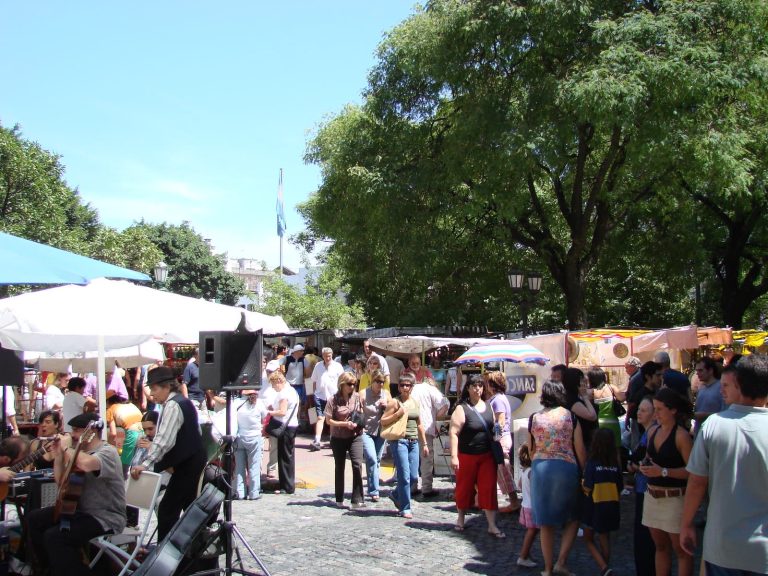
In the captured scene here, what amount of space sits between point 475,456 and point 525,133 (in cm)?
997

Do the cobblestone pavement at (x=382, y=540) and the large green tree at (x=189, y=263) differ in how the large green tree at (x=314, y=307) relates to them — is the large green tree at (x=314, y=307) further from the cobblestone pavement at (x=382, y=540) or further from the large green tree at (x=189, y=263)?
the cobblestone pavement at (x=382, y=540)

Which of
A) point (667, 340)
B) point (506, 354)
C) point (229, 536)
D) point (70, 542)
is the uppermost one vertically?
point (667, 340)

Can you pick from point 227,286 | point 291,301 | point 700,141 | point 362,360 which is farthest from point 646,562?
point 227,286

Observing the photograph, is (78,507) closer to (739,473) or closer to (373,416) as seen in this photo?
(373,416)

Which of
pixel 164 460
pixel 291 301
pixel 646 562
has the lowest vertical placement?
pixel 646 562

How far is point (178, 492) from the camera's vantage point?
642 cm

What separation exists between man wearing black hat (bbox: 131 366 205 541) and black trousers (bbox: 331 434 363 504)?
326 centimetres

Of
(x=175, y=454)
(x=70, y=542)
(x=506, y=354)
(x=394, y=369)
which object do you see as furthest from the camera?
(x=394, y=369)

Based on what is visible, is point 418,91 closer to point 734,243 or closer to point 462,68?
point 462,68

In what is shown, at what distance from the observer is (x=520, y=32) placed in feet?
55.6

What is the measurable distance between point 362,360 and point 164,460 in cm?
744

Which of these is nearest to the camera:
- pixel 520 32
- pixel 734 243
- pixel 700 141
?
pixel 700 141

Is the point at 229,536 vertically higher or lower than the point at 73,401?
lower

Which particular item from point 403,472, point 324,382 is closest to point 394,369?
point 324,382
